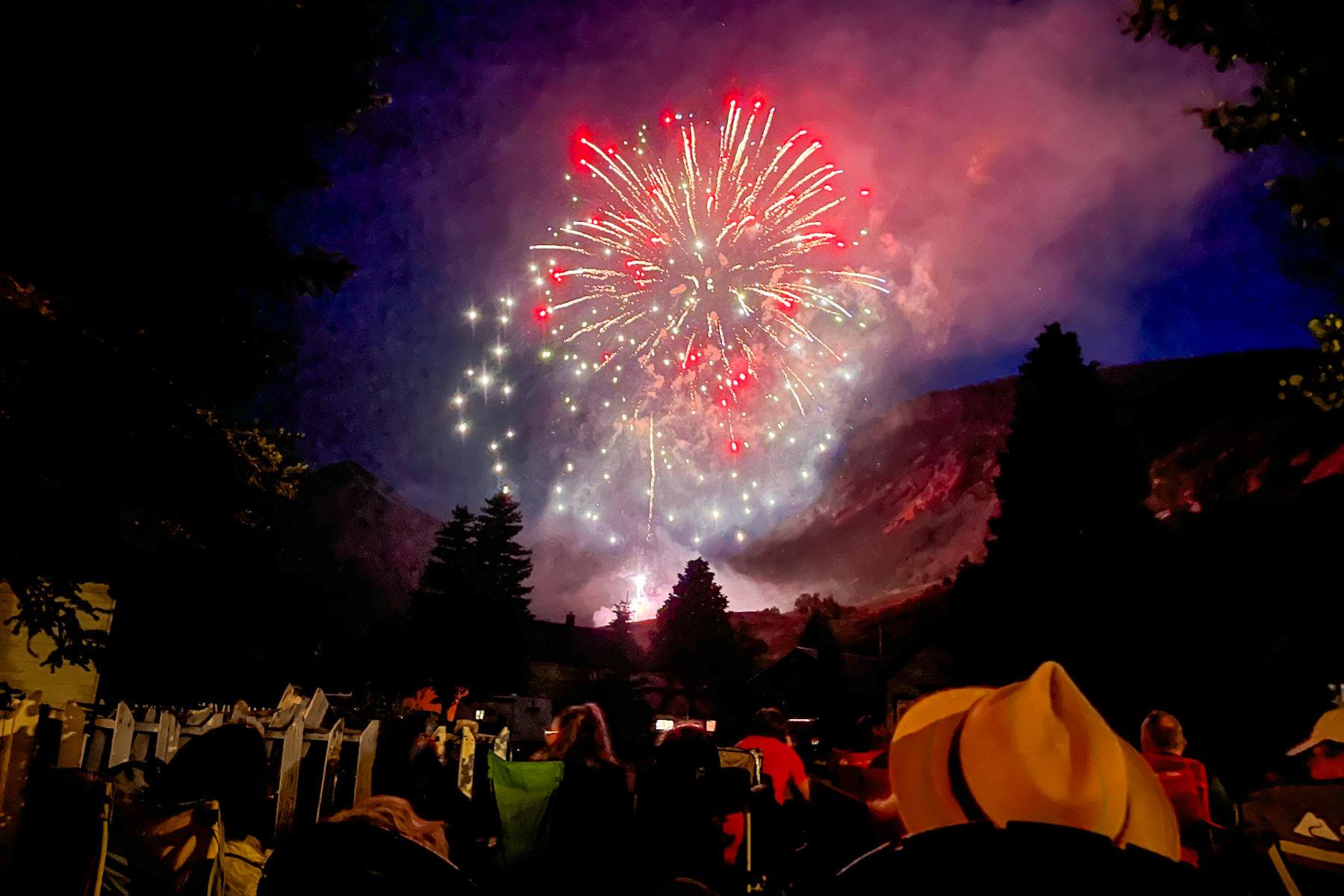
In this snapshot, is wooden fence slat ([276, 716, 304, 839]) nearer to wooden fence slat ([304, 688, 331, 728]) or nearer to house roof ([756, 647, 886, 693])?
wooden fence slat ([304, 688, 331, 728])

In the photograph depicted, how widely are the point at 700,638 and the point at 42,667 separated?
56674 mm

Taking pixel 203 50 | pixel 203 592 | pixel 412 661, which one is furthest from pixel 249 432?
pixel 412 661

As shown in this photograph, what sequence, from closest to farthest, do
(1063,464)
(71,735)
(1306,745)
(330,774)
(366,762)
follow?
(1306,745) < (71,735) < (330,774) < (366,762) < (1063,464)

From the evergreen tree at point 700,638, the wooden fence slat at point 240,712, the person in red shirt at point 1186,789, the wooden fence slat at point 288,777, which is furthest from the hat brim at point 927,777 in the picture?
the evergreen tree at point 700,638

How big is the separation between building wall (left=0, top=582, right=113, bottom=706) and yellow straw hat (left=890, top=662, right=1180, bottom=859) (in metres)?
13.4

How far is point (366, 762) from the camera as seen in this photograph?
269 inches

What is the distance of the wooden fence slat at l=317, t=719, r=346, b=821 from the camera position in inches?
249

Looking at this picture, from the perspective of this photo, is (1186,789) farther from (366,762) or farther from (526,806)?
(366,762)

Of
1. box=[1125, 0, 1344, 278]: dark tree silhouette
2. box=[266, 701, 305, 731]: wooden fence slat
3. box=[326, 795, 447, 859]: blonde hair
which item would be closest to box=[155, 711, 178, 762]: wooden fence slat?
box=[266, 701, 305, 731]: wooden fence slat

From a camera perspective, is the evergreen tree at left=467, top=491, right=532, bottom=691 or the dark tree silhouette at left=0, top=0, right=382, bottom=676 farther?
the evergreen tree at left=467, top=491, right=532, bottom=691

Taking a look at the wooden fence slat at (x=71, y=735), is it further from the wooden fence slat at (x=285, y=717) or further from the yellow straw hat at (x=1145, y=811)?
the yellow straw hat at (x=1145, y=811)

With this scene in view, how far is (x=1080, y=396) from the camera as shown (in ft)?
88.8

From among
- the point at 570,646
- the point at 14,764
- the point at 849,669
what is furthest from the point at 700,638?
the point at 14,764

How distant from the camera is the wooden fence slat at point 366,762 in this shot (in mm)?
6707
